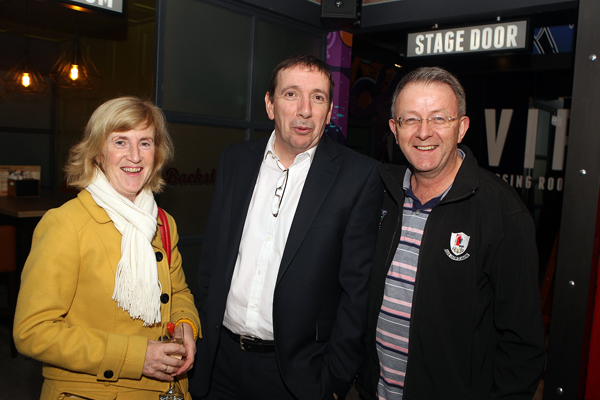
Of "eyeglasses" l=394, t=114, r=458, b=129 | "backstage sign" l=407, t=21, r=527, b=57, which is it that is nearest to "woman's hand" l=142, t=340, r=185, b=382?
"eyeglasses" l=394, t=114, r=458, b=129

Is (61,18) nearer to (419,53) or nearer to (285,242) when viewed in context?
(419,53)

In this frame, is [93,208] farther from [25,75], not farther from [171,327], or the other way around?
[25,75]

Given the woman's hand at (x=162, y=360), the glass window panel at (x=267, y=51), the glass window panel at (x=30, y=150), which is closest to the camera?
the woman's hand at (x=162, y=360)

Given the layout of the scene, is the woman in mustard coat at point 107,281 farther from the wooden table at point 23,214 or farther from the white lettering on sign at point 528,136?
the white lettering on sign at point 528,136

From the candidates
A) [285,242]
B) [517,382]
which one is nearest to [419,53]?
[285,242]

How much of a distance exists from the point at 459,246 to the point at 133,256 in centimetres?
115

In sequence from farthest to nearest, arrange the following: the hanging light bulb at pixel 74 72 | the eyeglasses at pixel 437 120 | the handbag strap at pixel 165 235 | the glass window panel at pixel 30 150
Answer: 1. the glass window panel at pixel 30 150
2. the hanging light bulb at pixel 74 72
3. the handbag strap at pixel 165 235
4. the eyeglasses at pixel 437 120

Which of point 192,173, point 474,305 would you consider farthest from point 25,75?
point 474,305

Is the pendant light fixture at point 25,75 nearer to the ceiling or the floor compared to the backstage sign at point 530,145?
nearer to the ceiling

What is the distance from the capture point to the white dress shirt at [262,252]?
1.78 metres

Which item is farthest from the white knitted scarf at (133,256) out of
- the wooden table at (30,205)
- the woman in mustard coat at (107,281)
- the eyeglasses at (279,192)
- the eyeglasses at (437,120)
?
the wooden table at (30,205)

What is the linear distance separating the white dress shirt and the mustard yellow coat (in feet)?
1.18

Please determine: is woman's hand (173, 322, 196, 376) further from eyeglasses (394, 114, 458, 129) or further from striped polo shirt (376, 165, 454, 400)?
eyeglasses (394, 114, 458, 129)

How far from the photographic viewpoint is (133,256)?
1552 mm
